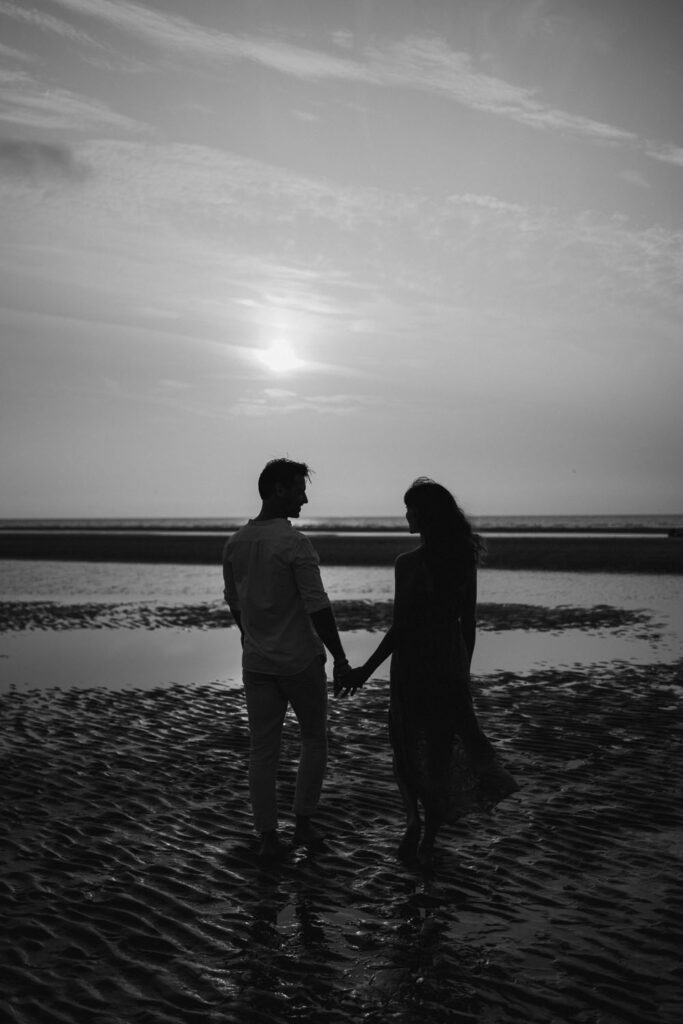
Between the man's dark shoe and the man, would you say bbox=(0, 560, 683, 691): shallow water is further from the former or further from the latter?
the man's dark shoe

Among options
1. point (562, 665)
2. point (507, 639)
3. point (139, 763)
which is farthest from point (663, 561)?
point (139, 763)

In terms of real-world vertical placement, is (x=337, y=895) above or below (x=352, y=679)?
below

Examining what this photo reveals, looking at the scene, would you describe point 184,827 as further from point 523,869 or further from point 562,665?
point 562,665

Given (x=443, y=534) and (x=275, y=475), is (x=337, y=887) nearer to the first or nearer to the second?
(x=443, y=534)

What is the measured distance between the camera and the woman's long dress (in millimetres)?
5949

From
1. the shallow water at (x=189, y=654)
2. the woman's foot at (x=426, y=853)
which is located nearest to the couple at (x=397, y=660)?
the woman's foot at (x=426, y=853)

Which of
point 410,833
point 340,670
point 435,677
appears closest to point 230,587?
point 340,670

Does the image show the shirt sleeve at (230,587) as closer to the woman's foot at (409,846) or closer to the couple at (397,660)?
the couple at (397,660)

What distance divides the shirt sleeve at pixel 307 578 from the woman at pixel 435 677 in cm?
52

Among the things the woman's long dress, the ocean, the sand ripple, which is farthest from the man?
the ocean

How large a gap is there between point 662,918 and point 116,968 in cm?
303

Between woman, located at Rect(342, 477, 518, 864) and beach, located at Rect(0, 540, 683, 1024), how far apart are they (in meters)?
0.40

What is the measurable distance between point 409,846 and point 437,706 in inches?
37.7

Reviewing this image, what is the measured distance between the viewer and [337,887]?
550cm
